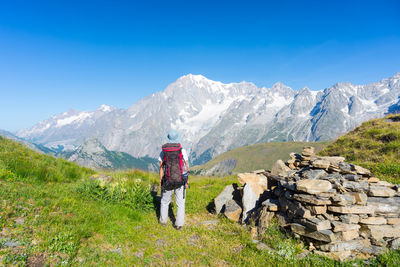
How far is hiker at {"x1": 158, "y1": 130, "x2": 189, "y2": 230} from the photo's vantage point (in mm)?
9062

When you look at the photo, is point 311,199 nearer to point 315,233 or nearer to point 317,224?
point 317,224

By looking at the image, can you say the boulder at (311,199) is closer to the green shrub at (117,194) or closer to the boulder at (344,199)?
the boulder at (344,199)

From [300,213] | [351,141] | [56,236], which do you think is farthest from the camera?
[351,141]

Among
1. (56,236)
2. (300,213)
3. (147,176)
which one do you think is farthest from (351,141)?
(56,236)

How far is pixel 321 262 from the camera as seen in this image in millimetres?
6480

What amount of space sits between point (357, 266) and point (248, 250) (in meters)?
3.20

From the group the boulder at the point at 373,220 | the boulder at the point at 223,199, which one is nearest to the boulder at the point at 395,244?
the boulder at the point at 373,220

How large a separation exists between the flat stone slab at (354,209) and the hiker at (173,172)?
596cm

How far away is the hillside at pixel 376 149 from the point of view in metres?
13.5

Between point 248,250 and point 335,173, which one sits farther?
point 335,173

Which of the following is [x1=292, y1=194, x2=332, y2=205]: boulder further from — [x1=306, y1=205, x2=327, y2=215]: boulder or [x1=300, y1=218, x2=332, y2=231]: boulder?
[x1=300, y1=218, x2=332, y2=231]: boulder

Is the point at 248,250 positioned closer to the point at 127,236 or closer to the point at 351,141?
the point at 127,236

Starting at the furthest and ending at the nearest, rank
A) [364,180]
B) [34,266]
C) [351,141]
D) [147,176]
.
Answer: [351,141], [147,176], [364,180], [34,266]

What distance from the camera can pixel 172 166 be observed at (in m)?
9.08
